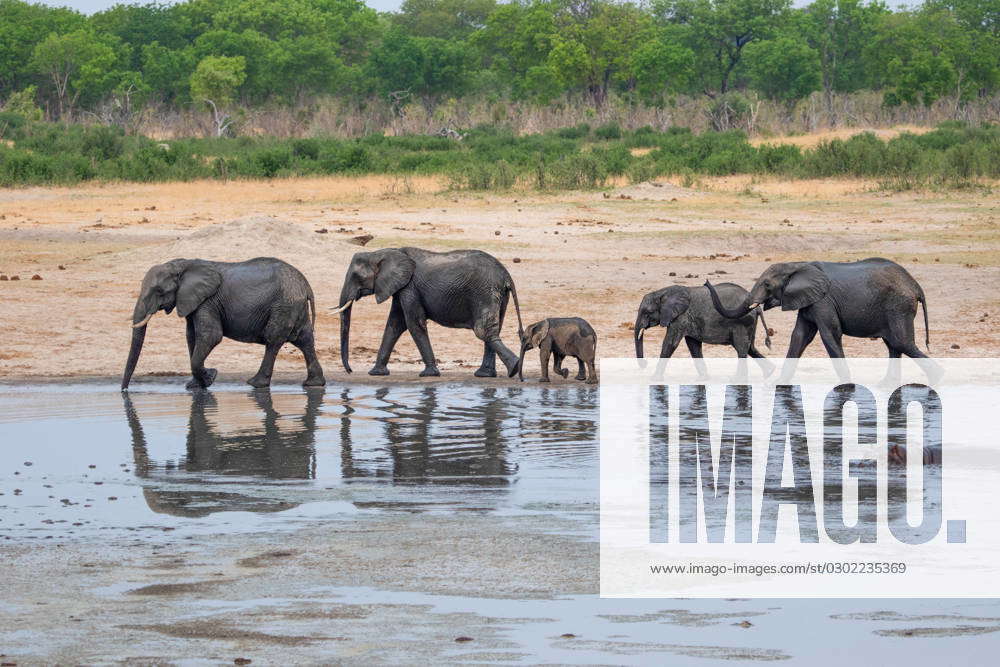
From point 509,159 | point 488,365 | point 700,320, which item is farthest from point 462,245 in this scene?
point 509,159

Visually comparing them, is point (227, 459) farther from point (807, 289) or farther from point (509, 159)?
point (509, 159)

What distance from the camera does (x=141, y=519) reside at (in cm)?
727

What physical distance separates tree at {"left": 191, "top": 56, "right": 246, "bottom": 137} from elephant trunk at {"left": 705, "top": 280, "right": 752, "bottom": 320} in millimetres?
41763

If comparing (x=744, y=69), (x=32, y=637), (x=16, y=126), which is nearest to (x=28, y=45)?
(x=16, y=126)

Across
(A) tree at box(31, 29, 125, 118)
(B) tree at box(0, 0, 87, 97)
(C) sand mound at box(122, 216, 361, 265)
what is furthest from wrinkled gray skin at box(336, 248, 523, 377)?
(B) tree at box(0, 0, 87, 97)

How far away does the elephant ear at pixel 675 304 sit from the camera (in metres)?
12.3

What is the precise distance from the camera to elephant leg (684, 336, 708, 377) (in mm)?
12336

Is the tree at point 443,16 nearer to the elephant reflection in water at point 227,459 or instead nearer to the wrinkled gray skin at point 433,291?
the wrinkled gray skin at point 433,291

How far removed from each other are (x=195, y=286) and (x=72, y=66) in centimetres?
5080

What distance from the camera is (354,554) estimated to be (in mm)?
6504

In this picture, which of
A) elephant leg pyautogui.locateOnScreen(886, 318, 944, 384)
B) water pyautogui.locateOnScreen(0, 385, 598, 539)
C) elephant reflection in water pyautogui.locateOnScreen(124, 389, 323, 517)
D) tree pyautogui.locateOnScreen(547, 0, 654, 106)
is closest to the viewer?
water pyautogui.locateOnScreen(0, 385, 598, 539)

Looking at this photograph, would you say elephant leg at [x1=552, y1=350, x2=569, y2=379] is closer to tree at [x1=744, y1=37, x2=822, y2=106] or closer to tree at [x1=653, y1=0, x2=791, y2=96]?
tree at [x1=744, y1=37, x2=822, y2=106]

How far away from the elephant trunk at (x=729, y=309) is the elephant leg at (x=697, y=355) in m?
0.42

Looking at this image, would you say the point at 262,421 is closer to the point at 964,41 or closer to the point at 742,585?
the point at 742,585
